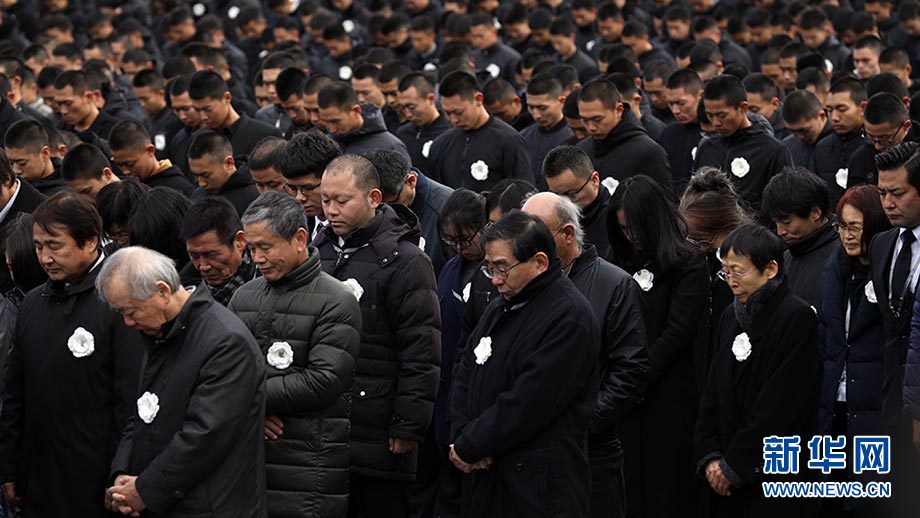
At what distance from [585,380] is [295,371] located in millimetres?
1169

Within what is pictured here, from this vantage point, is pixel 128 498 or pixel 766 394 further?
pixel 766 394

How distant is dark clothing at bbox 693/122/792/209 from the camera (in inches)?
392

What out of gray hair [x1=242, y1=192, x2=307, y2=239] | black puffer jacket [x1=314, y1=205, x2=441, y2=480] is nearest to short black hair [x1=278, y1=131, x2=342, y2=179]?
black puffer jacket [x1=314, y1=205, x2=441, y2=480]

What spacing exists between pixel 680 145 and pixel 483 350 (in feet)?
19.9

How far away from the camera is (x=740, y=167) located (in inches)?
396

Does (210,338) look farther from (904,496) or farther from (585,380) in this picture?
(904,496)

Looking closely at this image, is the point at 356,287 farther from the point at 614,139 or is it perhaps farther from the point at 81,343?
the point at 614,139

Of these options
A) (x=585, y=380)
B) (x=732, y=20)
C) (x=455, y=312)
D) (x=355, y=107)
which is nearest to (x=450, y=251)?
(x=455, y=312)

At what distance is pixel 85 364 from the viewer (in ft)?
20.1

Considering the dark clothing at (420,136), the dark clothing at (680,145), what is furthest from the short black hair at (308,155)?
the dark clothing at (680,145)

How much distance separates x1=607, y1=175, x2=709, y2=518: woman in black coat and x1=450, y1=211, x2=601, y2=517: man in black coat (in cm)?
117

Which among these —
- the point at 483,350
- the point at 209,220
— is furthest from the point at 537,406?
the point at 209,220

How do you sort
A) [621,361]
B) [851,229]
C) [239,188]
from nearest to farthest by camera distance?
[621,361] → [851,229] → [239,188]

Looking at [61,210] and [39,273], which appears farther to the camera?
[39,273]
